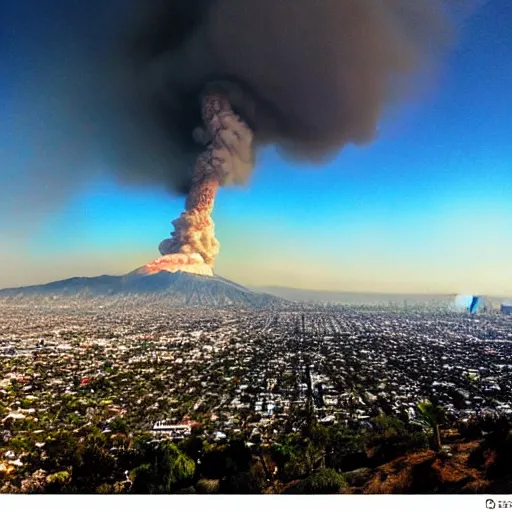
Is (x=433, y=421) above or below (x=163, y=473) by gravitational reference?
above

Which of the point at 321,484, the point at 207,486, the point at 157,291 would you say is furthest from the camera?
the point at 157,291

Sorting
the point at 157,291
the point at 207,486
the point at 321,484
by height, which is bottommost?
the point at 207,486

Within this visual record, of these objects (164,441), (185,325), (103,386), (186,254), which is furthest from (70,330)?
(164,441)

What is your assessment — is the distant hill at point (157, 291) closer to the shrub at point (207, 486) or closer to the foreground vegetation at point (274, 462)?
the foreground vegetation at point (274, 462)

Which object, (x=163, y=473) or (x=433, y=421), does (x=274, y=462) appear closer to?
(x=163, y=473)

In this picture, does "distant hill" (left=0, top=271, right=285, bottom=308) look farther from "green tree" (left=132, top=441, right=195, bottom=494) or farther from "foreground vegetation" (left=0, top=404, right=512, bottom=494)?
"green tree" (left=132, top=441, right=195, bottom=494)

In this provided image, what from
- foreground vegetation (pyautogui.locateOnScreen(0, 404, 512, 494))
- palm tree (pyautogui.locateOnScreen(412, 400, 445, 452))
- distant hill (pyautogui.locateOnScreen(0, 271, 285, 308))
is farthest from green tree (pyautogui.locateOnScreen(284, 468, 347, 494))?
distant hill (pyautogui.locateOnScreen(0, 271, 285, 308))

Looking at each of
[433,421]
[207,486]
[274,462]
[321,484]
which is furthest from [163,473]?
[433,421]

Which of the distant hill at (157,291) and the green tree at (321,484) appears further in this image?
the distant hill at (157,291)

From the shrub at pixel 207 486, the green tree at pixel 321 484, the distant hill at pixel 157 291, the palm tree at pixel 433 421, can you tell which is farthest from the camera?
the distant hill at pixel 157 291

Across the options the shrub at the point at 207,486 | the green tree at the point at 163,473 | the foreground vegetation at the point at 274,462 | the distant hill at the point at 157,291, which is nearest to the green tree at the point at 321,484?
the foreground vegetation at the point at 274,462
